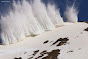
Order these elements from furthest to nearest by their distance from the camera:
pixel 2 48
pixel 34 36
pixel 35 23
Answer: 1. pixel 35 23
2. pixel 34 36
3. pixel 2 48

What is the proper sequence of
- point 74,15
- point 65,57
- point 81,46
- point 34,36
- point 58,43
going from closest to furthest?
point 65,57 → point 81,46 → point 58,43 → point 34,36 → point 74,15

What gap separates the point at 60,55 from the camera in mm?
32969

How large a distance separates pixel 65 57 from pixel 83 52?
3.07 m

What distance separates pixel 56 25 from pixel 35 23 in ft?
21.1

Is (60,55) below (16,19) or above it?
below

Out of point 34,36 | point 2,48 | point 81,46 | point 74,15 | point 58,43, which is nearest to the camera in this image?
point 81,46

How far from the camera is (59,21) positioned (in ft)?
208

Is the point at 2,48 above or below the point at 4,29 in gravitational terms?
below

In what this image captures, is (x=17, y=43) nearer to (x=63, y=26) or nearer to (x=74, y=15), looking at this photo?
(x=63, y=26)

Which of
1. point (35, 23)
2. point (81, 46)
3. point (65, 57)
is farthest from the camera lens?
point (35, 23)

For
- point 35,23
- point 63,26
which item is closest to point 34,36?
point 35,23

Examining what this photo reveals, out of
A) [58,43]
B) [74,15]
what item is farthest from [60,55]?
[74,15]

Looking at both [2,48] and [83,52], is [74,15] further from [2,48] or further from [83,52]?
[83,52]

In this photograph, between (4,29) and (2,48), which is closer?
(2,48)
